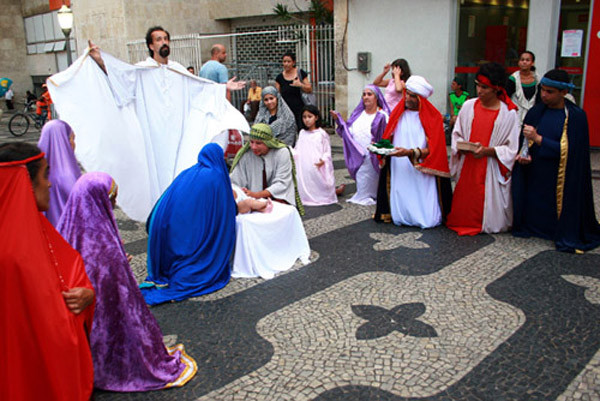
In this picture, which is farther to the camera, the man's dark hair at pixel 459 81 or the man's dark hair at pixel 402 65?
the man's dark hair at pixel 459 81

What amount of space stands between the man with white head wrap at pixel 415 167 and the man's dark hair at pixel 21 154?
12.8ft

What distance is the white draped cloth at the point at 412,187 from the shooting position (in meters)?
5.84

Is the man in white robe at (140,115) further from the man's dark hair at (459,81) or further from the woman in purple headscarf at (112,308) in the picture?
the man's dark hair at (459,81)

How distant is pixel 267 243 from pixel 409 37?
306 inches

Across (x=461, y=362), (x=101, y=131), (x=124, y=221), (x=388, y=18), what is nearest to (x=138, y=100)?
(x=101, y=131)

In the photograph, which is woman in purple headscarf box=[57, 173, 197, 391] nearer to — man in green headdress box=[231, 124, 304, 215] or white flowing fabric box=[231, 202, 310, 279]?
white flowing fabric box=[231, 202, 310, 279]

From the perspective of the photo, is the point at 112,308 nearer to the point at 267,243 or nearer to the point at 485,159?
the point at 267,243

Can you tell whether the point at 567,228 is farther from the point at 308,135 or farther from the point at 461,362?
the point at 308,135

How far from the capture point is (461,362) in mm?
3221

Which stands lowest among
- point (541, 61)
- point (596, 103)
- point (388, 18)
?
point (596, 103)

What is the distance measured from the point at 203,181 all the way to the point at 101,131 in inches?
63.7

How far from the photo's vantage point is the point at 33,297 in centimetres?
220

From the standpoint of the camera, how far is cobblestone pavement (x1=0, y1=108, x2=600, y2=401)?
118 inches

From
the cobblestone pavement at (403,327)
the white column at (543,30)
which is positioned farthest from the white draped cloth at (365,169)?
the white column at (543,30)
